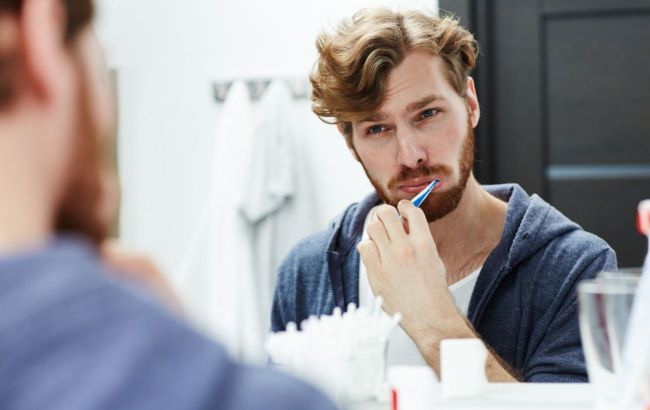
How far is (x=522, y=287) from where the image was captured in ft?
4.05

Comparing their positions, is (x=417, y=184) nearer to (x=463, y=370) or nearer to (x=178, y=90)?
(x=463, y=370)

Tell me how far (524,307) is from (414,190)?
0.74 ft

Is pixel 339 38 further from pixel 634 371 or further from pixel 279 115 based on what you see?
pixel 634 371

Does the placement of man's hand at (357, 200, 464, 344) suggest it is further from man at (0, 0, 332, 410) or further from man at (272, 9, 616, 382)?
man at (0, 0, 332, 410)

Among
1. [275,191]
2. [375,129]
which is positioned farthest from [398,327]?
[275,191]

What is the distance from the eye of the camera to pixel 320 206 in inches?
72.5

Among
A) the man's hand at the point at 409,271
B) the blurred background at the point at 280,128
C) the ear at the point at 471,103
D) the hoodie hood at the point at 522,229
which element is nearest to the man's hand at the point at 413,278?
the man's hand at the point at 409,271

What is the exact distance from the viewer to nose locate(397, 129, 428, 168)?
4.13ft

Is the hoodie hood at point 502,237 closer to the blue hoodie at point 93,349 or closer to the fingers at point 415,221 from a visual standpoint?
the fingers at point 415,221

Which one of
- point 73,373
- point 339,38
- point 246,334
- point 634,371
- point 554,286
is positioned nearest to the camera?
point 73,373

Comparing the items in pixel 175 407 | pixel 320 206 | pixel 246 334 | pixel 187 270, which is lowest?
pixel 246 334

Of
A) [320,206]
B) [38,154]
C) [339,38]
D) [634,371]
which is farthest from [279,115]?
[38,154]

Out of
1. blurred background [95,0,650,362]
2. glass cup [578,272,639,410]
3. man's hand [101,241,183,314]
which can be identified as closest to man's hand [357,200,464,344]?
glass cup [578,272,639,410]

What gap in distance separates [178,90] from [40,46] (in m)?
1.61
